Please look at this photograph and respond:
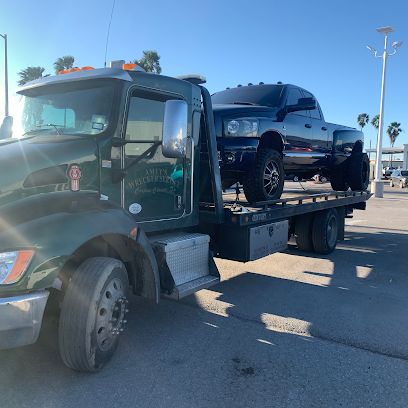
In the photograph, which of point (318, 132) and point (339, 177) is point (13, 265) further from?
point (339, 177)

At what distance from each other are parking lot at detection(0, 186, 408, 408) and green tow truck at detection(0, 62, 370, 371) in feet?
1.02

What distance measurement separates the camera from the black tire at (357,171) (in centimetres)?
941

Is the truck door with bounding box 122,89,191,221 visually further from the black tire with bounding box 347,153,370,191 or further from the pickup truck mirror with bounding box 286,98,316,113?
the black tire with bounding box 347,153,370,191

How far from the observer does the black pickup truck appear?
581 centimetres

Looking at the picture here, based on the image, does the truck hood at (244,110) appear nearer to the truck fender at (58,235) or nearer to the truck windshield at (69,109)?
the truck windshield at (69,109)

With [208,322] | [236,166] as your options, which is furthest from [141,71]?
[208,322]

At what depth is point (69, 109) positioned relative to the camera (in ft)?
12.8

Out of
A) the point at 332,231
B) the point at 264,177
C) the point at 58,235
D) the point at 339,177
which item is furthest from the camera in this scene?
the point at 339,177

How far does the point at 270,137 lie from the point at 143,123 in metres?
2.86

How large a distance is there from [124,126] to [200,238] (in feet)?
4.85

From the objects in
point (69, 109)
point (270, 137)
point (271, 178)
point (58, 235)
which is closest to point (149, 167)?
point (69, 109)

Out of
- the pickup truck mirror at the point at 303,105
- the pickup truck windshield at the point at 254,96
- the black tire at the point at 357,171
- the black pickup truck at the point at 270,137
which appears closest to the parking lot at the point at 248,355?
the black pickup truck at the point at 270,137

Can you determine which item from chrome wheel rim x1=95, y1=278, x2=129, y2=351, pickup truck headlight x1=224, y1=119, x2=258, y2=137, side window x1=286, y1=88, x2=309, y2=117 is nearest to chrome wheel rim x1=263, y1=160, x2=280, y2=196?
pickup truck headlight x1=224, y1=119, x2=258, y2=137

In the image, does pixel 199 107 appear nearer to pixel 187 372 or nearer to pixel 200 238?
pixel 200 238
